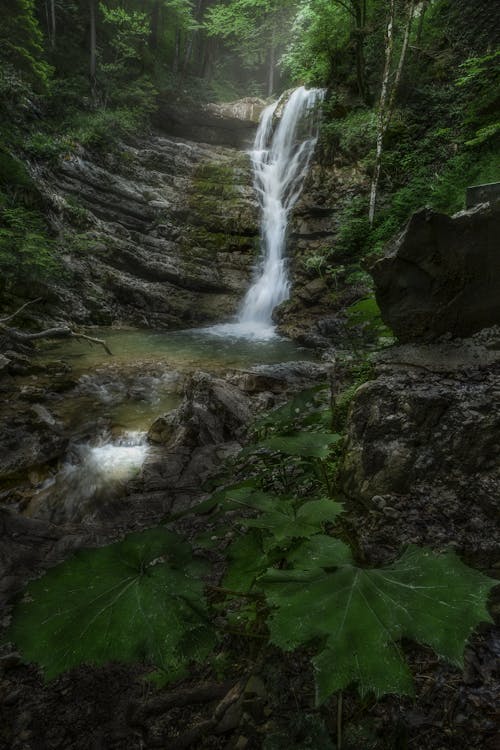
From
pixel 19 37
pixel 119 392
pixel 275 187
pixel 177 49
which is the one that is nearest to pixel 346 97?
pixel 275 187

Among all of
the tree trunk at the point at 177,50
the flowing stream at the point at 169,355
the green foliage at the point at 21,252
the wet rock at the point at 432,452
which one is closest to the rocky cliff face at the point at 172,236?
the flowing stream at the point at 169,355

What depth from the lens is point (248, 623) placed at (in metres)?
1.64

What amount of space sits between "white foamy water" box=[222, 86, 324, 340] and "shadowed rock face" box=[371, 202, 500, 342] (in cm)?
908

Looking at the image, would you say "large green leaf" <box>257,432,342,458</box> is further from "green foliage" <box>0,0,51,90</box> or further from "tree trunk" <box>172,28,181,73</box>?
"tree trunk" <box>172,28,181,73</box>

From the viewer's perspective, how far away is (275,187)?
16375mm

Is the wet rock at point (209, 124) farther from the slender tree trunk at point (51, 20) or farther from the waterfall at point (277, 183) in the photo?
the slender tree trunk at point (51, 20)

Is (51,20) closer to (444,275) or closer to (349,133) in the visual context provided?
(349,133)

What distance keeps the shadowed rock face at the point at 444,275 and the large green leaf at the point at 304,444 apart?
4.65 ft

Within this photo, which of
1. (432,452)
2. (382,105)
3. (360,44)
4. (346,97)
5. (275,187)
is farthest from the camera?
(275,187)

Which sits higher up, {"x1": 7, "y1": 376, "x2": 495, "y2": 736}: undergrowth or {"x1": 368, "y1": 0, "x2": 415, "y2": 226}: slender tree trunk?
{"x1": 368, "y1": 0, "x2": 415, "y2": 226}: slender tree trunk

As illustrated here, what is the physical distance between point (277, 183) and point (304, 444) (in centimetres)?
1716

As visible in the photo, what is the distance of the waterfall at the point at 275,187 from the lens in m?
13.8

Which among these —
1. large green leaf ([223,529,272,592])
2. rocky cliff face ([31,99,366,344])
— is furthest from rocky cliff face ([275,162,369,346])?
large green leaf ([223,529,272,592])

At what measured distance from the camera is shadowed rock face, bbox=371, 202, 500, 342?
246 centimetres
